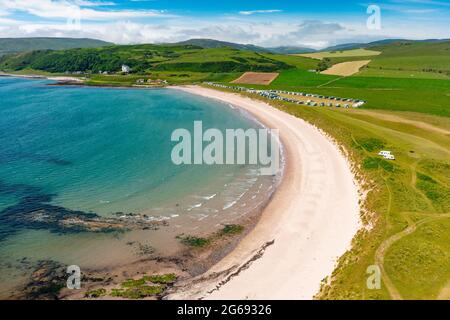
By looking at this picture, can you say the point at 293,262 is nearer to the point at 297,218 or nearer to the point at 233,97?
the point at 297,218

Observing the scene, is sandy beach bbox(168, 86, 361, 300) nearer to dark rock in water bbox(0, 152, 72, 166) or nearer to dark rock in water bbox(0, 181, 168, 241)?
dark rock in water bbox(0, 181, 168, 241)

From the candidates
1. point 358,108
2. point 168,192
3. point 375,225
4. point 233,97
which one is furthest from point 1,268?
point 233,97

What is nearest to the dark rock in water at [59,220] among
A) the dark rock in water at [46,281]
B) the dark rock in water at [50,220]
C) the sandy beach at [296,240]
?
the dark rock in water at [50,220]

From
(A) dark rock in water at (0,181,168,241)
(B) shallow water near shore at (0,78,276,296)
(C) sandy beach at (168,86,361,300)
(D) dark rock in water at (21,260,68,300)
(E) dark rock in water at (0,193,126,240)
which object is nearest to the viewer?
(D) dark rock in water at (21,260,68,300)

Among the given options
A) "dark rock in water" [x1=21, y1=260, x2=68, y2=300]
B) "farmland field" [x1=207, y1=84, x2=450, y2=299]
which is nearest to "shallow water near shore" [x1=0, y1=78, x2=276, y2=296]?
"dark rock in water" [x1=21, y1=260, x2=68, y2=300]

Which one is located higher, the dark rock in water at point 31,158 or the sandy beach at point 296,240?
the dark rock in water at point 31,158

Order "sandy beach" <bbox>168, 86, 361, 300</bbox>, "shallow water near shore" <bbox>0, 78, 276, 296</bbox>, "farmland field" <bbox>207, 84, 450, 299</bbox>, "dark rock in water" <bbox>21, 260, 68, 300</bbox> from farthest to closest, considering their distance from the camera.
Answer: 1. "shallow water near shore" <bbox>0, 78, 276, 296</bbox>
2. "sandy beach" <bbox>168, 86, 361, 300</bbox>
3. "dark rock in water" <bbox>21, 260, 68, 300</bbox>
4. "farmland field" <bbox>207, 84, 450, 299</bbox>

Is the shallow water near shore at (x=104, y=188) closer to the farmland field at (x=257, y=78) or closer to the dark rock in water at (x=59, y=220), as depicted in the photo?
the dark rock in water at (x=59, y=220)
